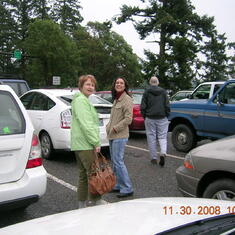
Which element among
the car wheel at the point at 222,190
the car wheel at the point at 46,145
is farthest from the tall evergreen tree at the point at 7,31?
the car wheel at the point at 222,190

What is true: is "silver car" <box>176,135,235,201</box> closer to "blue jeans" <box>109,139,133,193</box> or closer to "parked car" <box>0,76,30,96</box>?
"blue jeans" <box>109,139,133,193</box>

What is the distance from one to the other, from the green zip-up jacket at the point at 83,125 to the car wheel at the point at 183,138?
458 centimetres

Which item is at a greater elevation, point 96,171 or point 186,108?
point 186,108

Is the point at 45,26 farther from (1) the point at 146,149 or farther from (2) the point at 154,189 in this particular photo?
(2) the point at 154,189

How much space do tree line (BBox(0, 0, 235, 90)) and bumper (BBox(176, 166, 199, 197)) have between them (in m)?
26.9

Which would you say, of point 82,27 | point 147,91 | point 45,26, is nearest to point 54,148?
point 147,91

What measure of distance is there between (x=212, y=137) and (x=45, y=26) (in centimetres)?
3455

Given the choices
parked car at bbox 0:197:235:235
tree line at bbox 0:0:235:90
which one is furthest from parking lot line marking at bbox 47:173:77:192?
tree line at bbox 0:0:235:90

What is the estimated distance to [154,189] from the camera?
5242 millimetres

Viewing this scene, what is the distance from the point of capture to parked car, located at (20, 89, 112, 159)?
6621mm

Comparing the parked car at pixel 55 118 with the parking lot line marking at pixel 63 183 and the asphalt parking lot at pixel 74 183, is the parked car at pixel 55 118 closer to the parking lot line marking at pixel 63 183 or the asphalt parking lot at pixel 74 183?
the asphalt parking lot at pixel 74 183

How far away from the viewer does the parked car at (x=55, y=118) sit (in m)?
6.62

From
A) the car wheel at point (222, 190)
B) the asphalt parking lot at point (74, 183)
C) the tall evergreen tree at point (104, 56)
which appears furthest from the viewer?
the tall evergreen tree at point (104, 56)
